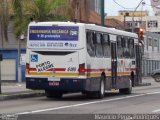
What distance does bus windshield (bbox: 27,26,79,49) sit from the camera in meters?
25.8

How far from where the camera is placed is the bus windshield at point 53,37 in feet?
84.7

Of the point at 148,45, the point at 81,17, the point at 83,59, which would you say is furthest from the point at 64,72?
the point at 148,45

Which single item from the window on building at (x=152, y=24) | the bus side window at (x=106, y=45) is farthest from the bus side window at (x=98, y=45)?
the window on building at (x=152, y=24)

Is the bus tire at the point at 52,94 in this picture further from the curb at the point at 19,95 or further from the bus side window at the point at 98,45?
the bus side window at the point at 98,45

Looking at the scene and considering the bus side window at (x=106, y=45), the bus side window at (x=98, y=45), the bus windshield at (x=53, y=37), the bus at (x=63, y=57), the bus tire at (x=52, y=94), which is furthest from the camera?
the bus side window at (x=106, y=45)

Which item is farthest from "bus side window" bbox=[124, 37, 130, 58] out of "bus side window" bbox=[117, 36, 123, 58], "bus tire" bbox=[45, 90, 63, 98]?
"bus tire" bbox=[45, 90, 63, 98]

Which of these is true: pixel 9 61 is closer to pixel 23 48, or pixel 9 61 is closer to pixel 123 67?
pixel 23 48

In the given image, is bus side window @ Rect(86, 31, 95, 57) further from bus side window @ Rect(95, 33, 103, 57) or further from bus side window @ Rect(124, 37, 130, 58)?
bus side window @ Rect(124, 37, 130, 58)

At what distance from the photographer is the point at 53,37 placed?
26.0 metres

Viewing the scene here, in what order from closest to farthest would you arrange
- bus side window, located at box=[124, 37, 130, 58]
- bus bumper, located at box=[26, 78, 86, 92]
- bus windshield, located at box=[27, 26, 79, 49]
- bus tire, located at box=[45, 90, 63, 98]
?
1. bus bumper, located at box=[26, 78, 86, 92]
2. bus windshield, located at box=[27, 26, 79, 49]
3. bus tire, located at box=[45, 90, 63, 98]
4. bus side window, located at box=[124, 37, 130, 58]

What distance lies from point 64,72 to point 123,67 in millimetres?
6449

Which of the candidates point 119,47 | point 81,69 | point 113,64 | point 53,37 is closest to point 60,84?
point 81,69

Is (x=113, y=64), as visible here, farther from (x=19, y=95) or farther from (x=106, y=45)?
→ (x=19, y=95)

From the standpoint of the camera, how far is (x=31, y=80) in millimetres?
26094
